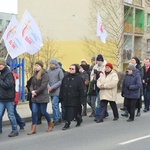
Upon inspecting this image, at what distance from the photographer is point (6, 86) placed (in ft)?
28.0

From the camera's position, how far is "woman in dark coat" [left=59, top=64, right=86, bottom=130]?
9.79m

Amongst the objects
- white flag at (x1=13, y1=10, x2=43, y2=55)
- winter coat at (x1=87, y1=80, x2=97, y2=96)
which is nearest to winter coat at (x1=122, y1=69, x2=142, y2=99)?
winter coat at (x1=87, y1=80, x2=97, y2=96)

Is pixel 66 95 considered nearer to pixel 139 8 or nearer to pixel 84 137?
pixel 84 137

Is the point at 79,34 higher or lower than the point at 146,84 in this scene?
higher

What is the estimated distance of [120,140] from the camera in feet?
27.7

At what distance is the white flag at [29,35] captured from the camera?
1121 centimetres

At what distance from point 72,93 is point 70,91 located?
0.07 m

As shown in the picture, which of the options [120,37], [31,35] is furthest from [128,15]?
[31,35]

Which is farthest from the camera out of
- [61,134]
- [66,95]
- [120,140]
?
[66,95]

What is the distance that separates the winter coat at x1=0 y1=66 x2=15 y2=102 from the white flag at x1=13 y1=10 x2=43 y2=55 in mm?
2606

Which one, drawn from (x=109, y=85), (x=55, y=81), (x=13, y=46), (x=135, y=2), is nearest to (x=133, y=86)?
(x=109, y=85)

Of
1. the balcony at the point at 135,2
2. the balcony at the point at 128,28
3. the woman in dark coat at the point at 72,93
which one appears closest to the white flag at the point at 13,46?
the woman in dark coat at the point at 72,93

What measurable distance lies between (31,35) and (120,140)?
14.5 feet

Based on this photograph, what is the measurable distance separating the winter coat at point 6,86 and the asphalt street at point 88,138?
3.08 feet
